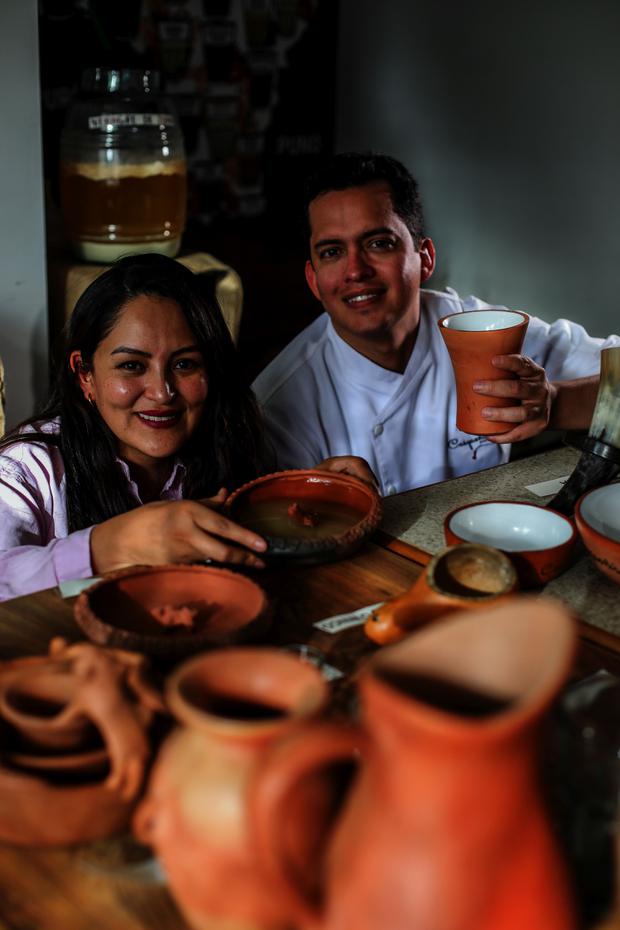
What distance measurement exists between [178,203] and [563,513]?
203 centimetres

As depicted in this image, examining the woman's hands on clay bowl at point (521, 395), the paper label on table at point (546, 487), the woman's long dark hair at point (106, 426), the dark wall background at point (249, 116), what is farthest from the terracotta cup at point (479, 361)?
the dark wall background at point (249, 116)

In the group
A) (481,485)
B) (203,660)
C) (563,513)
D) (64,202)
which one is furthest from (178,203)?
(203,660)

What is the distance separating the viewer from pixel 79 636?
4.31 feet

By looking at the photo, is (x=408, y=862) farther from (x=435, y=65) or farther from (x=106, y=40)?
(x=435, y=65)

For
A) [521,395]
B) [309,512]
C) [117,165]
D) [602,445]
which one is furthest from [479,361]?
[117,165]

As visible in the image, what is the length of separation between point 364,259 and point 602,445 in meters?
0.92

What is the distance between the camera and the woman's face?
6.17 ft

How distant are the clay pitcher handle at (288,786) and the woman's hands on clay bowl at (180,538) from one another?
74cm

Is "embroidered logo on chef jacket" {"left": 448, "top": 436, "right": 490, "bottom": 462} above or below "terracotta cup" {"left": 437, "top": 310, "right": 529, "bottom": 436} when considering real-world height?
below

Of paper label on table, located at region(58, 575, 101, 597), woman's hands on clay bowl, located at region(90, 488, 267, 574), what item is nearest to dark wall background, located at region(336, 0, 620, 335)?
woman's hands on clay bowl, located at region(90, 488, 267, 574)

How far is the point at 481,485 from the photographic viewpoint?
75.5 inches

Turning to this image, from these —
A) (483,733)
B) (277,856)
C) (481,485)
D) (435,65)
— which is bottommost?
(481,485)

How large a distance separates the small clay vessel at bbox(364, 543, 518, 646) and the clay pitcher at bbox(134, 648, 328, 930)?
1.49ft

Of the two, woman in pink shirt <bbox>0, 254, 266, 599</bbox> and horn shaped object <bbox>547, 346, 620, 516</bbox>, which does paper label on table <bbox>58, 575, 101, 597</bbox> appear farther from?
horn shaped object <bbox>547, 346, 620, 516</bbox>
